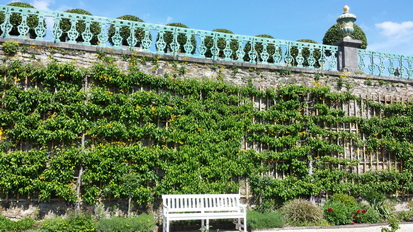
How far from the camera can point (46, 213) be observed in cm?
703

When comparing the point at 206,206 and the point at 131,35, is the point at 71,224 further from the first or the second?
the point at 131,35

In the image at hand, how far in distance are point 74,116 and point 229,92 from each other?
3.64 meters

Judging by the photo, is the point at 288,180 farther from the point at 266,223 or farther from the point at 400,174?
the point at 400,174

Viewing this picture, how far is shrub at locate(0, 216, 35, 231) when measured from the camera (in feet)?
20.1

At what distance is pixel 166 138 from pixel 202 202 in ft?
5.43

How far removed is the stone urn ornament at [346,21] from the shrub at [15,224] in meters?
9.18

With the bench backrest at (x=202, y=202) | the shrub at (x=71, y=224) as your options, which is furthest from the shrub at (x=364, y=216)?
the shrub at (x=71, y=224)

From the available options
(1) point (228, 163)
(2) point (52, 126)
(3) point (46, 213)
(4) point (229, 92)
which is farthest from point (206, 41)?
(3) point (46, 213)

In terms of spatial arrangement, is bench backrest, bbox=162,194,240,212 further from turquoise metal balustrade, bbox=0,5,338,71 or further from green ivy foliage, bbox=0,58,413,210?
turquoise metal balustrade, bbox=0,5,338,71

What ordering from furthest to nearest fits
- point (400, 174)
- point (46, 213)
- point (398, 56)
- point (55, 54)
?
point (398, 56)
point (400, 174)
point (55, 54)
point (46, 213)

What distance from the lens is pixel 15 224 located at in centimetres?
627

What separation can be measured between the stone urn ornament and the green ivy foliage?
1.95 m

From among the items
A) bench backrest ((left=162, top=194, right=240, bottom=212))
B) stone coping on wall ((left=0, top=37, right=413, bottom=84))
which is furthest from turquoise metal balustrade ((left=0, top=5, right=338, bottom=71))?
bench backrest ((left=162, top=194, right=240, bottom=212))

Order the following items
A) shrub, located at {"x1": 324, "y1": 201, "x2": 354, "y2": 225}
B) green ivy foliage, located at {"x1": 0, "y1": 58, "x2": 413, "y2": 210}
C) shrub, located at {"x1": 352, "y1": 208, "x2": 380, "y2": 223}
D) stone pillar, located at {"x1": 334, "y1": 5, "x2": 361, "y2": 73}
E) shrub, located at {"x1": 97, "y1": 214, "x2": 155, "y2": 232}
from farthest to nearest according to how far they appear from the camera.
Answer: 1. stone pillar, located at {"x1": 334, "y1": 5, "x2": 361, "y2": 73}
2. shrub, located at {"x1": 352, "y1": 208, "x2": 380, "y2": 223}
3. shrub, located at {"x1": 324, "y1": 201, "x2": 354, "y2": 225}
4. green ivy foliage, located at {"x1": 0, "y1": 58, "x2": 413, "y2": 210}
5. shrub, located at {"x1": 97, "y1": 214, "x2": 155, "y2": 232}
